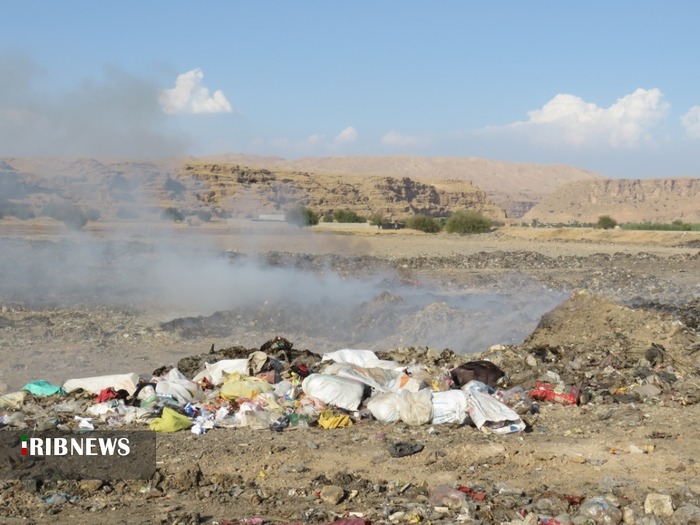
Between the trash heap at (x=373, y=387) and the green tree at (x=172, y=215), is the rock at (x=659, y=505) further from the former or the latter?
the green tree at (x=172, y=215)

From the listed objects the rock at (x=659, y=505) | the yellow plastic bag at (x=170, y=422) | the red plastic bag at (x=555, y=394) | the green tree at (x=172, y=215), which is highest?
the green tree at (x=172, y=215)

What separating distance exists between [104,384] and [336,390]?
2.57 meters

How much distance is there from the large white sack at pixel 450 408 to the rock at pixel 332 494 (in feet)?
6.74

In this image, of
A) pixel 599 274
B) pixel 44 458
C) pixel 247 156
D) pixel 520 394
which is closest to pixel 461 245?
pixel 599 274

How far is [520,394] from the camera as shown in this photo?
28.0ft

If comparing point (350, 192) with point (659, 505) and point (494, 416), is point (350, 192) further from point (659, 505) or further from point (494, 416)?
point (659, 505)

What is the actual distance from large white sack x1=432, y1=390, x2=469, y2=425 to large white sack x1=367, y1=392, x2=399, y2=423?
38 centimetres

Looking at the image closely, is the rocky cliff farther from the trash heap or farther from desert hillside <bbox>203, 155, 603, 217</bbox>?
desert hillside <bbox>203, 155, 603, 217</bbox>

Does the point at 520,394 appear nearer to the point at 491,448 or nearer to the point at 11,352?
the point at 491,448

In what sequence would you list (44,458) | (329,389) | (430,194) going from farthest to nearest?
(430,194) → (329,389) → (44,458)

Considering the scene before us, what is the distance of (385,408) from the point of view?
7.80m

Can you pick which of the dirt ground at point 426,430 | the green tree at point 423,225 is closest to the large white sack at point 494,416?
the dirt ground at point 426,430

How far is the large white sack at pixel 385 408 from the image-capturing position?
306 inches

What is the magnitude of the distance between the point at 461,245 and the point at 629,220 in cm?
6968
